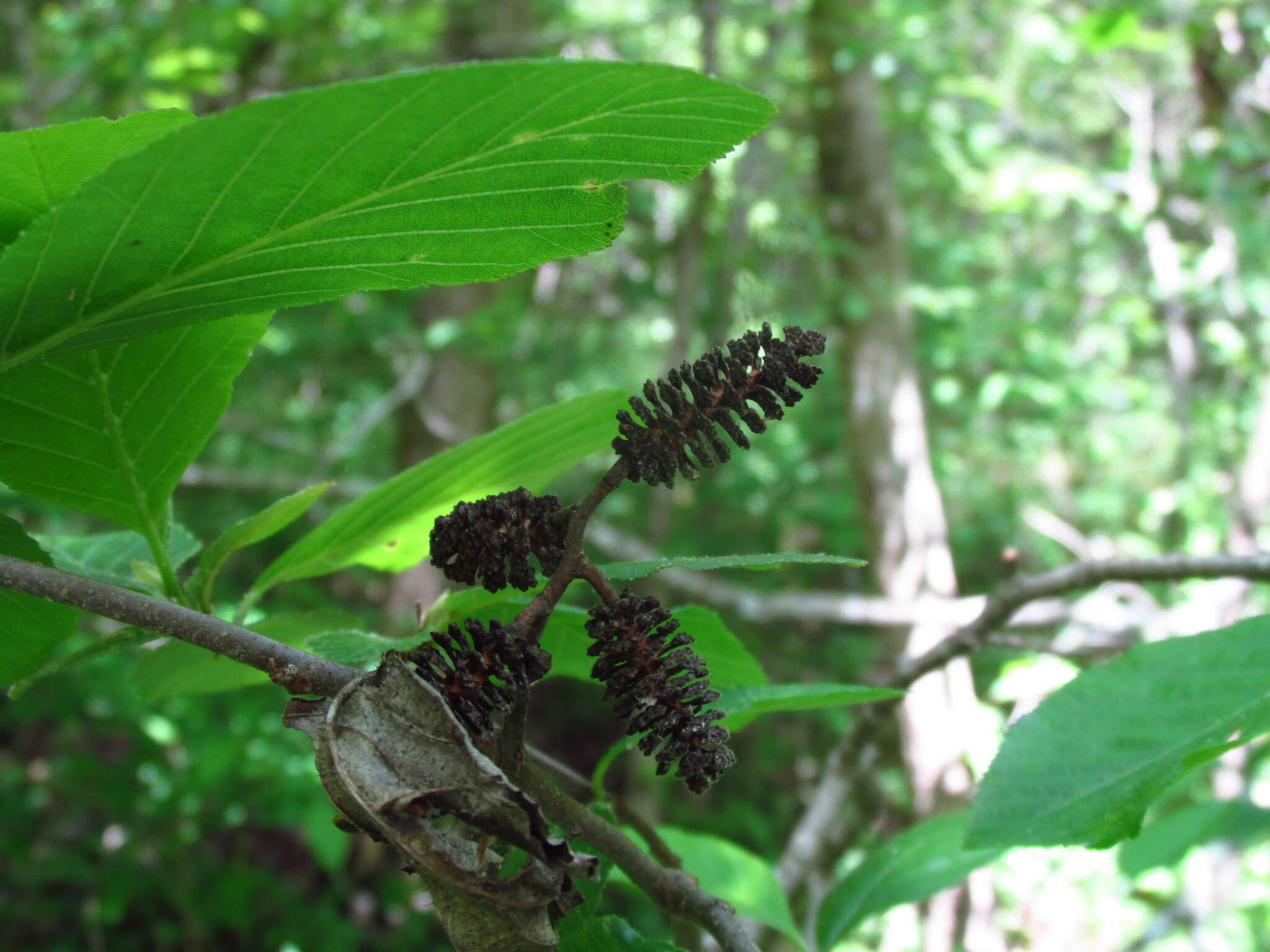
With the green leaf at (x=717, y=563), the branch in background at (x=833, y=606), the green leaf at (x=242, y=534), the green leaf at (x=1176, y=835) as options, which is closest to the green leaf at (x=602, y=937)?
the green leaf at (x=717, y=563)

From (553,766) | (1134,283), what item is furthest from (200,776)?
(1134,283)

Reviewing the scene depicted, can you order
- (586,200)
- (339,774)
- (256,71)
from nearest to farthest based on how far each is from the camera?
(339,774), (586,200), (256,71)

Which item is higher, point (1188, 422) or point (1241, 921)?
point (1188, 422)

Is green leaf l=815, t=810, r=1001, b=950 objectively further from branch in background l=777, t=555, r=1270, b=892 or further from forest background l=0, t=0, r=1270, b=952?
forest background l=0, t=0, r=1270, b=952

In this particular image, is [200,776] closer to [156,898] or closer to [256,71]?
[156,898]

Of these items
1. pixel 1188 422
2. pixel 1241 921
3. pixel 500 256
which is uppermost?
pixel 500 256

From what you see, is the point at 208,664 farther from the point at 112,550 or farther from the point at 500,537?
the point at 500,537

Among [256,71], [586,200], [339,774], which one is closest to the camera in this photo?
[339,774]

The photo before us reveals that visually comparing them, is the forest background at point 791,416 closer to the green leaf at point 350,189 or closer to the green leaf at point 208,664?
the green leaf at point 208,664
